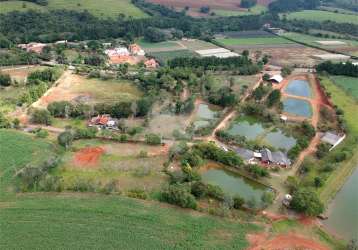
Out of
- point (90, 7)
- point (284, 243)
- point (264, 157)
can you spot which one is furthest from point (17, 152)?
point (90, 7)

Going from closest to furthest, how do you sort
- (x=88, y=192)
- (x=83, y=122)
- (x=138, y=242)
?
(x=138, y=242)
(x=88, y=192)
(x=83, y=122)

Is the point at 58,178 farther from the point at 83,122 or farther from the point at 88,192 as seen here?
the point at 83,122

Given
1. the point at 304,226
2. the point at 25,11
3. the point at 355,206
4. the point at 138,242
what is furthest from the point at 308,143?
the point at 25,11

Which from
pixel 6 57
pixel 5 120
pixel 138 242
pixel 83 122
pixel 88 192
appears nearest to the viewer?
pixel 138 242

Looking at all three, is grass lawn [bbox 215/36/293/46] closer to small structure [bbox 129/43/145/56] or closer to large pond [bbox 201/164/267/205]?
small structure [bbox 129/43/145/56]

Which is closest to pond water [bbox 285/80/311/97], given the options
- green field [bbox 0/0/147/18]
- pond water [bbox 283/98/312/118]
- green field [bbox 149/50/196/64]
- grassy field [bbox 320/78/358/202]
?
grassy field [bbox 320/78/358/202]

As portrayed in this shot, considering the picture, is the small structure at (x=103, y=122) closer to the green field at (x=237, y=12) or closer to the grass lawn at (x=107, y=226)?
the grass lawn at (x=107, y=226)

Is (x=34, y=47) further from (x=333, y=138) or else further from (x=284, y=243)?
(x=284, y=243)
